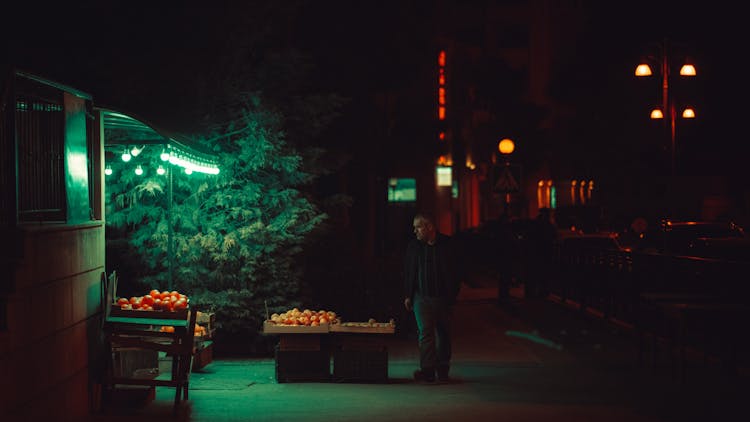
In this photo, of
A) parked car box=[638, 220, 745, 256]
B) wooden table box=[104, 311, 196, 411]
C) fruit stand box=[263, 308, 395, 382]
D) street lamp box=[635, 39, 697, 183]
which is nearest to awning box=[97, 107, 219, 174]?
wooden table box=[104, 311, 196, 411]

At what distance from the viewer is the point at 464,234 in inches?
1620

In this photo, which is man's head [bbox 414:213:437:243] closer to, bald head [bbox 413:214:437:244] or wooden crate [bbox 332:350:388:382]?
bald head [bbox 413:214:437:244]

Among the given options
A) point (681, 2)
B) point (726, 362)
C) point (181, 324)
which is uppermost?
point (681, 2)

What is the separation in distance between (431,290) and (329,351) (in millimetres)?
1506

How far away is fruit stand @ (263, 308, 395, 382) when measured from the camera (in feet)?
37.2

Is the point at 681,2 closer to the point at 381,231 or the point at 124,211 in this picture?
the point at 381,231

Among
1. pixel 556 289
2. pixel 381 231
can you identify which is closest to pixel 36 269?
pixel 556 289

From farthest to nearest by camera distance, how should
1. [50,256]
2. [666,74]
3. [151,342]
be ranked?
[666,74], [151,342], [50,256]

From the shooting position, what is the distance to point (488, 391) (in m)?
10.6

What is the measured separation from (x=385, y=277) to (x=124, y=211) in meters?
4.66

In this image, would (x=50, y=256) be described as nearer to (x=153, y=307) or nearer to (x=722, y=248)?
(x=153, y=307)

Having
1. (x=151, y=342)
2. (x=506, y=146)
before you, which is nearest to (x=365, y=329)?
(x=151, y=342)

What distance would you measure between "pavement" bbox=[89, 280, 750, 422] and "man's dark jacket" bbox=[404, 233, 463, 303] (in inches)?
44.0

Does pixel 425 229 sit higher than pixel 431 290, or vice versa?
pixel 425 229
